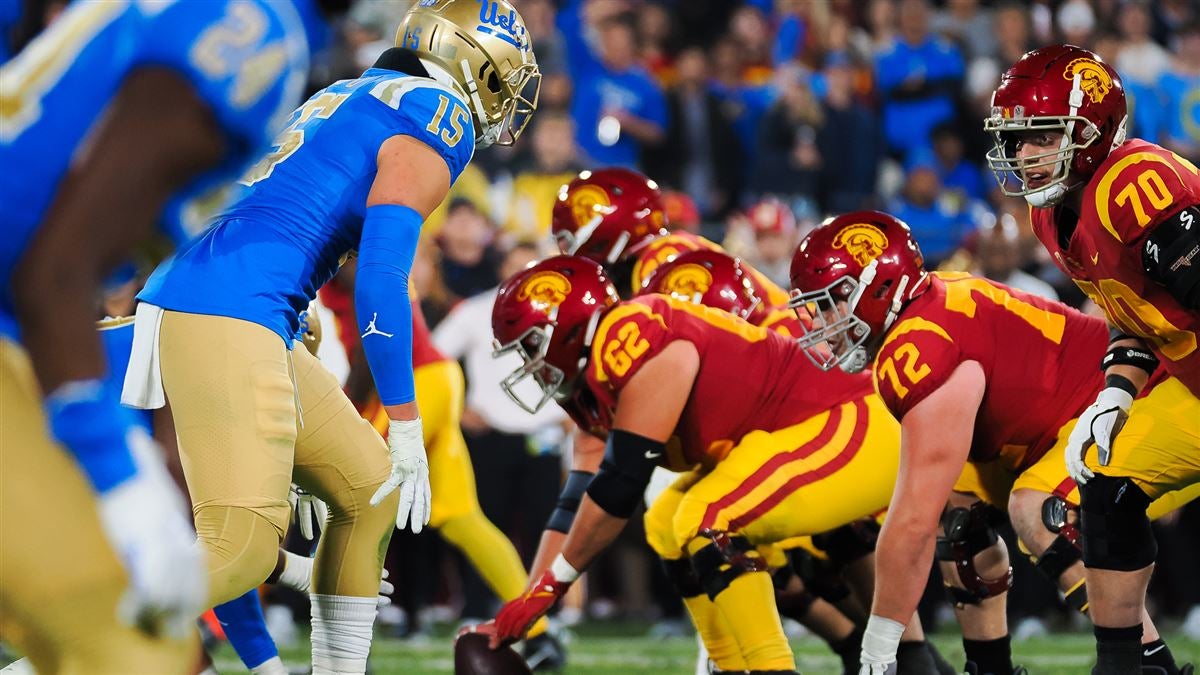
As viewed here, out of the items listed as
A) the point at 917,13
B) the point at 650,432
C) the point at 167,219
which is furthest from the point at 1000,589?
the point at 917,13

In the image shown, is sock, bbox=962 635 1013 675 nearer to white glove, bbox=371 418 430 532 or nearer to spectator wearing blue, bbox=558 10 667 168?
white glove, bbox=371 418 430 532

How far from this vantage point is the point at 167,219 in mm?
2342

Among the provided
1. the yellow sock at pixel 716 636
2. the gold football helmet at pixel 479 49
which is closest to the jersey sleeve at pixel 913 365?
the yellow sock at pixel 716 636

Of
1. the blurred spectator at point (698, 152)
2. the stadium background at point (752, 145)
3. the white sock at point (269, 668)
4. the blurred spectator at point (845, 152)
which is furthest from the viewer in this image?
the blurred spectator at point (698, 152)

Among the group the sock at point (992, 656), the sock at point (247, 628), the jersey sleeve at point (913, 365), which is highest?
the jersey sleeve at point (913, 365)

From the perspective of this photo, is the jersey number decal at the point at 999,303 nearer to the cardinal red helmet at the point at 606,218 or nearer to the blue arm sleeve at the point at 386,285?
the blue arm sleeve at the point at 386,285

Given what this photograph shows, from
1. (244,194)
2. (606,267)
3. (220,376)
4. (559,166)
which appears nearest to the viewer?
(220,376)

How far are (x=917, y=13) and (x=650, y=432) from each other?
7076 millimetres

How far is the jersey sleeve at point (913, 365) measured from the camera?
4027mm

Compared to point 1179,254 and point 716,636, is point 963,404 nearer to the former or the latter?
point 1179,254

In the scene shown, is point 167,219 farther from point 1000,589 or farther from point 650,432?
point 1000,589

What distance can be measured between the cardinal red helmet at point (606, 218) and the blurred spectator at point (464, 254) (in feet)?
8.61

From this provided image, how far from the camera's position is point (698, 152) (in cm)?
1064

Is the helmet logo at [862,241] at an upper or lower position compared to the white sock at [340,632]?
upper
